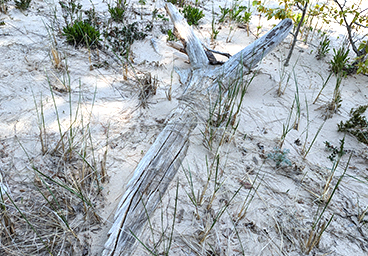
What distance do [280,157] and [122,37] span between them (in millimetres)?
→ 3392

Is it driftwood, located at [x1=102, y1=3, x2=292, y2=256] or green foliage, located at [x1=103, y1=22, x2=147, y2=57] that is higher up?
green foliage, located at [x1=103, y1=22, x2=147, y2=57]

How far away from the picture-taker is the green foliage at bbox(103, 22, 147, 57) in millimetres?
4211

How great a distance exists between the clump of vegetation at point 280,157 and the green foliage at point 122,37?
273 cm

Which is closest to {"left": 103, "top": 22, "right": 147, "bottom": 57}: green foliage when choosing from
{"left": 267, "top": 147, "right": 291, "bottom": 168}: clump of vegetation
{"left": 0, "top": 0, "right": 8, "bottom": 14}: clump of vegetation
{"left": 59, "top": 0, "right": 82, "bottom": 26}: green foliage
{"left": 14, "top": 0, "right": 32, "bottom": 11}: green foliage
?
{"left": 59, "top": 0, "right": 82, "bottom": 26}: green foliage

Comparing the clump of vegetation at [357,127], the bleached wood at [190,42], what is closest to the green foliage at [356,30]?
the clump of vegetation at [357,127]

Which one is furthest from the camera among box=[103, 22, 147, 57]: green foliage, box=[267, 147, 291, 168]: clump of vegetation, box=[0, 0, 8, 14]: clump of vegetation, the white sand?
box=[0, 0, 8, 14]: clump of vegetation

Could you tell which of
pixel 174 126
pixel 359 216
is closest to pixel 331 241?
pixel 359 216

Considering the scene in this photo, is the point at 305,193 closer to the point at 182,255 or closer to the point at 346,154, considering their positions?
the point at 346,154

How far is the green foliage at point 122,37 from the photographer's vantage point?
4.21m

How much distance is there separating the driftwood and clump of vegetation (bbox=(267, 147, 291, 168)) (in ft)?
2.91

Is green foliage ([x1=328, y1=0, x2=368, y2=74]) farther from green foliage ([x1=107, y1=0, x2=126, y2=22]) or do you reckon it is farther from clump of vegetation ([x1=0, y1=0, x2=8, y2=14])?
clump of vegetation ([x1=0, y1=0, x2=8, y2=14])

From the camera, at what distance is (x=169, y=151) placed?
2443 millimetres

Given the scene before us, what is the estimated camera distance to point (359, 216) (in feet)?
7.39

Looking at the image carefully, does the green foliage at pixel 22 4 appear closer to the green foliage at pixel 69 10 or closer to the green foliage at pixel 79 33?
the green foliage at pixel 69 10
